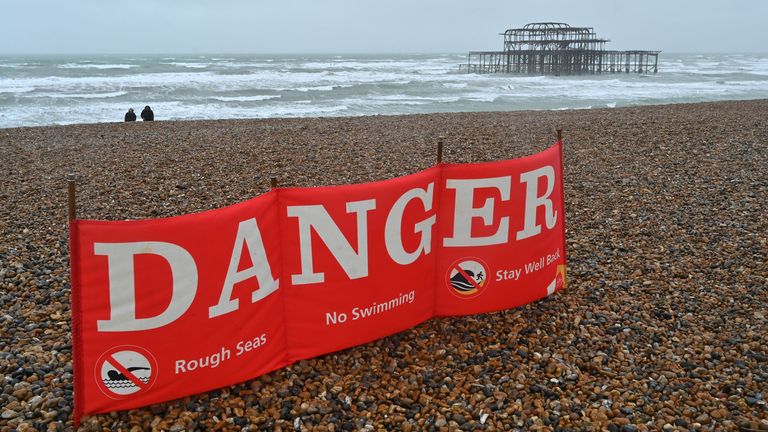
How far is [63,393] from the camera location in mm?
3148

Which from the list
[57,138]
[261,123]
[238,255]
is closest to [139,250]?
[238,255]

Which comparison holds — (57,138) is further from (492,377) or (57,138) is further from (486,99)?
(486,99)

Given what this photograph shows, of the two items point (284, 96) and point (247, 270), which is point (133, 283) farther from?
point (284, 96)

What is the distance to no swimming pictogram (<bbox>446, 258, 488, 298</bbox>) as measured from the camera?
3939mm

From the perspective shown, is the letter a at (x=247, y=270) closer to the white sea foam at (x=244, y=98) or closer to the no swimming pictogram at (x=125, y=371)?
the no swimming pictogram at (x=125, y=371)

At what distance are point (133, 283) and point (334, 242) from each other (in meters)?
1.09

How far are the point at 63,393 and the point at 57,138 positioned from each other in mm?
11703

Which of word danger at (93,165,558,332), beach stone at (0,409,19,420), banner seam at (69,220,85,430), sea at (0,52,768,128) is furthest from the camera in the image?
sea at (0,52,768,128)

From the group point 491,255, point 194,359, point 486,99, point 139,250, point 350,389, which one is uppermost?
point 486,99

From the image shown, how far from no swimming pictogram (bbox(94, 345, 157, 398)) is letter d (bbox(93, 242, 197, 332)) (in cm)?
12

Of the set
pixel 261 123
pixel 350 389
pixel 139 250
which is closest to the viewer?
pixel 139 250

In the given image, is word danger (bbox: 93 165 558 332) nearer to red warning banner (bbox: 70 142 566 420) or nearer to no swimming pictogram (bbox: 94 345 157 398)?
red warning banner (bbox: 70 142 566 420)

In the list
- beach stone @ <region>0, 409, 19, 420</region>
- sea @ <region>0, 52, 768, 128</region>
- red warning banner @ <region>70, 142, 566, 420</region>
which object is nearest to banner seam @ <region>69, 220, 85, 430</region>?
red warning banner @ <region>70, 142, 566, 420</region>

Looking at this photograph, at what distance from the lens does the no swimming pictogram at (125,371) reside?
9.37 feet
